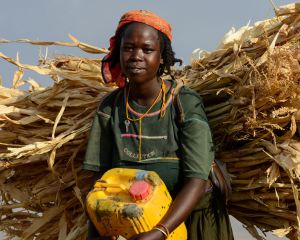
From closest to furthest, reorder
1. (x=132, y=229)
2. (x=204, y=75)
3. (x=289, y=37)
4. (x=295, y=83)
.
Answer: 1. (x=132, y=229)
2. (x=295, y=83)
3. (x=289, y=37)
4. (x=204, y=75)

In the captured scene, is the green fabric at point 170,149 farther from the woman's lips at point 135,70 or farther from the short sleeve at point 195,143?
the woman's lips at point 135,70

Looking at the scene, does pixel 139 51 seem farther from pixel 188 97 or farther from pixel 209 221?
pixel 209 221

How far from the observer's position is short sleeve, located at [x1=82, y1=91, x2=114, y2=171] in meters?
2.65

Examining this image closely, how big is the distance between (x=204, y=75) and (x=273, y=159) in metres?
0.54

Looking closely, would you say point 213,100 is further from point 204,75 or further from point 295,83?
point 295,83

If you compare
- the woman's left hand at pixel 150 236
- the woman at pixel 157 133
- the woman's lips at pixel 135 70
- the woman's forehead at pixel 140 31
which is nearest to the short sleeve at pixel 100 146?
the woman at pixel 157 133

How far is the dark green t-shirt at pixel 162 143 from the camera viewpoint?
243cm

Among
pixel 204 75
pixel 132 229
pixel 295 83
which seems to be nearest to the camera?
pixel 132 229

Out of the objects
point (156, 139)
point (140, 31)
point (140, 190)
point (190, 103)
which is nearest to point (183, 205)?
point (140, 190)

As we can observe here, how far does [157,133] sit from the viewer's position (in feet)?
8.21

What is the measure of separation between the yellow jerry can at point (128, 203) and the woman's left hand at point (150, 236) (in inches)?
1.2

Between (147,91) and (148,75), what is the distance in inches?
3.2

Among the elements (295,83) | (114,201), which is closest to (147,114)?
(114,201)

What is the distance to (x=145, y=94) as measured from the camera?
258 centimetres
